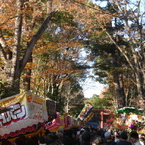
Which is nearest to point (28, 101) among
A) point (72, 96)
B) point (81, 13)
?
point (81, 13)

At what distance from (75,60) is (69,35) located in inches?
114

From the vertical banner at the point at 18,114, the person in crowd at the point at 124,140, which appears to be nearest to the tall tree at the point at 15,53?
the vertical banner at the point at 18,114

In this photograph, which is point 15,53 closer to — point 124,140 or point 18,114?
point 18,114

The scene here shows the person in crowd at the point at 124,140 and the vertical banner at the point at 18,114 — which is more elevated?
the vertical banner at the point at 18,114

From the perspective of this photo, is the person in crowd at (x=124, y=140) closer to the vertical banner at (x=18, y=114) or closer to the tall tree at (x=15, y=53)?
the vertical banner at (x=18, y=114)

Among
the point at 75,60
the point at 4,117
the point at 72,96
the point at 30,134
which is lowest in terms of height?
the point at 72,96

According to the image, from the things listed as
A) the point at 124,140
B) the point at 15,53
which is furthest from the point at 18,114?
the point at 15,53

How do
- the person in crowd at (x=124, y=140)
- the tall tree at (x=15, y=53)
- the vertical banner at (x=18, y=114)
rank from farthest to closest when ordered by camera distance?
the tall tree at (x=15, y=53), the vertical banner at (x=18, y=114), the person in crowd at (x=124, y=140)

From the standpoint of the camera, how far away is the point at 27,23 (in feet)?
49.5

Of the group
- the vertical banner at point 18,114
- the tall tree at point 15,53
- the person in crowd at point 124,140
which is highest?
the tall tree at point 15,53

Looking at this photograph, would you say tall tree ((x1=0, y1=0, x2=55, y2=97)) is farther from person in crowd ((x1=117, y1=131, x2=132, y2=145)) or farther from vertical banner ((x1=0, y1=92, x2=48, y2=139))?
person in crowd ((x1=117, y1=131, x2=132, y2=145))

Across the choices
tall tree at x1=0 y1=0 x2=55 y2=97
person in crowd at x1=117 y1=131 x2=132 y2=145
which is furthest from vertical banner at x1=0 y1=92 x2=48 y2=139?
tall tree at x1=0 y1=0 x2=55 y2=97

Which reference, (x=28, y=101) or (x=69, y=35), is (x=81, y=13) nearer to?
(x=69, y=35)

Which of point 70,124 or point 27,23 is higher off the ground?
point 27,23
